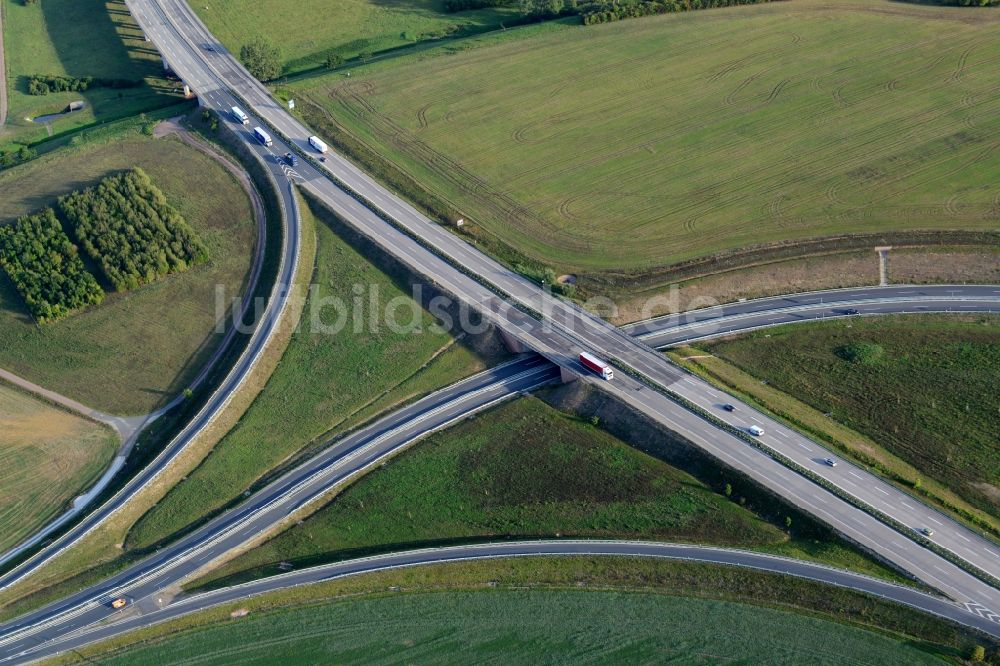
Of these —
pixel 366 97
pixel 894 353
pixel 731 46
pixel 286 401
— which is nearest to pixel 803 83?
pixel 731 46

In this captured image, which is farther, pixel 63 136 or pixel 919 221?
pixel 63 136

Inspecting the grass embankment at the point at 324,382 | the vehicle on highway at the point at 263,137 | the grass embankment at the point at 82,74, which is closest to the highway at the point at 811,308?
the grass embankment at the point at 324,382

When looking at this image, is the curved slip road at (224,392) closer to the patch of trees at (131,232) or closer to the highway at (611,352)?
the highway at (611,352)

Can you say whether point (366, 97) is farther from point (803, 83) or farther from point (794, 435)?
point (794, 435)

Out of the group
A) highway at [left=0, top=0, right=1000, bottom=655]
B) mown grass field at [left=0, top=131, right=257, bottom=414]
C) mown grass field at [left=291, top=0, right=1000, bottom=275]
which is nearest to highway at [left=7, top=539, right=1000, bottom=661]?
highway at [left=0, top=0, right=1000, bottom=655]

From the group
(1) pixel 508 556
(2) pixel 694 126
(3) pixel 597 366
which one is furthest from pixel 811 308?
(1) pixel 508 556

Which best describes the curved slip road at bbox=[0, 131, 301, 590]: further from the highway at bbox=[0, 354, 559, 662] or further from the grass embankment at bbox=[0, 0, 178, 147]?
the grass embankment at bbox=[0, 0, 178, 147]
